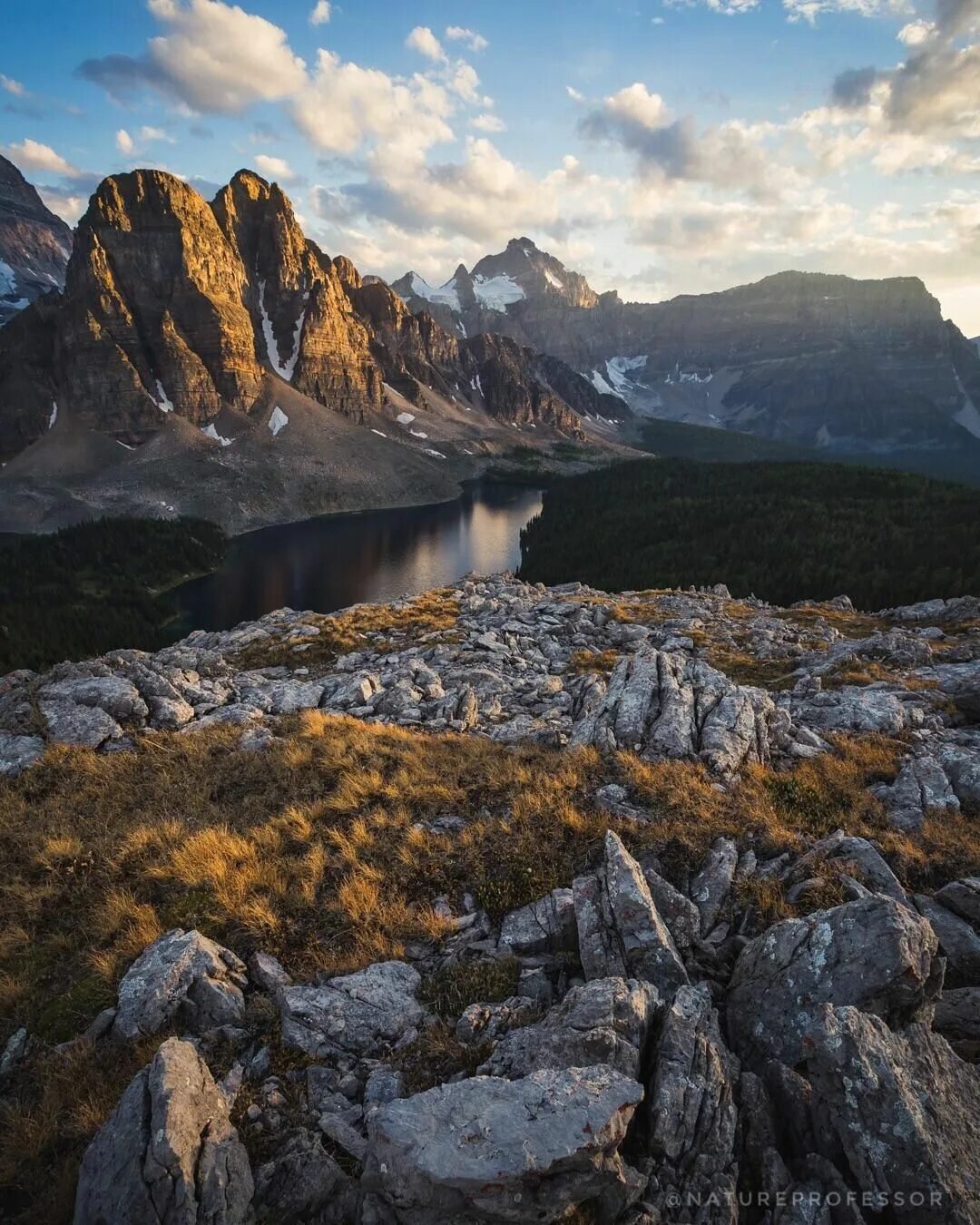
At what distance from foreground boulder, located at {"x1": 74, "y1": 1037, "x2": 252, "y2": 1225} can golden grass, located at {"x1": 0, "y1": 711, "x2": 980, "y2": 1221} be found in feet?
2.59

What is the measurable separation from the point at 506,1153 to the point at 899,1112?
3.85 metres

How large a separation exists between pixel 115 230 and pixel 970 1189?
246m

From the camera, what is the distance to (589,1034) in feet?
20.5

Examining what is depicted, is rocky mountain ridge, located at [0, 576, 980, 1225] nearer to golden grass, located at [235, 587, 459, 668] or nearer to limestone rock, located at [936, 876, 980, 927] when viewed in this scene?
limestone rock, located at [936, 876, 980, 927]

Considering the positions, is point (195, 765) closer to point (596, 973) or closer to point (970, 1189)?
point (596, 973)

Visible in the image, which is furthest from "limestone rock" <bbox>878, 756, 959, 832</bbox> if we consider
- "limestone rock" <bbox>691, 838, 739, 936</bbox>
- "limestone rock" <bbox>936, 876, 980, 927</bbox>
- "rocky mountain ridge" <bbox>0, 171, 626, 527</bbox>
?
"rocky mountain ridge" <bbox>0, 171, 626, 527</bbox>

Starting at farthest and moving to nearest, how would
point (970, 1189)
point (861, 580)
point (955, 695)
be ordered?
point (861, 580)
point (955, 695)
point (970, 1189)

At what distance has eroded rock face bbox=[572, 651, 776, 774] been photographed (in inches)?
599

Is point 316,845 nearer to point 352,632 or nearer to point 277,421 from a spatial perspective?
point 352,632

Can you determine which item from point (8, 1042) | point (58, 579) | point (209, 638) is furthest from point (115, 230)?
point (8, 1042)

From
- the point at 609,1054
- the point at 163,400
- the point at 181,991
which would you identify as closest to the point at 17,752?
the point at 181,991

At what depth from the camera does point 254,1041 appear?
7328 millimetres

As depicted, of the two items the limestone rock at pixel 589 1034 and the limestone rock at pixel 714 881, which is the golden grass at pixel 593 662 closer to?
the limestone rock at pixel 714 881

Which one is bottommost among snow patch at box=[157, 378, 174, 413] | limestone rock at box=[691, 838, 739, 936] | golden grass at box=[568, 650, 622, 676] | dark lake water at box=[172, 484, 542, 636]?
dark lake water at box=[172, 484, 542, 636]
